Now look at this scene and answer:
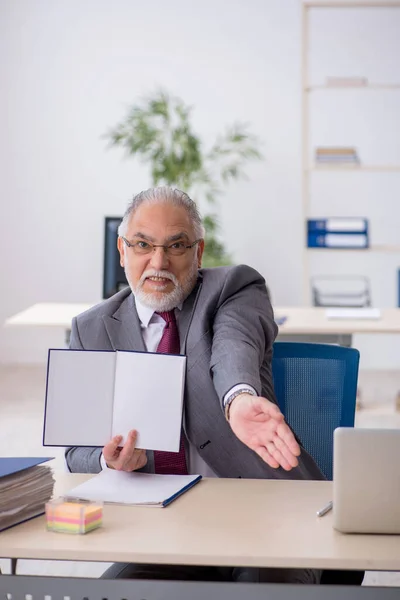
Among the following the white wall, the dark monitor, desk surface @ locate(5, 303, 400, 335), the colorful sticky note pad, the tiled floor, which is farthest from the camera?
the white wall

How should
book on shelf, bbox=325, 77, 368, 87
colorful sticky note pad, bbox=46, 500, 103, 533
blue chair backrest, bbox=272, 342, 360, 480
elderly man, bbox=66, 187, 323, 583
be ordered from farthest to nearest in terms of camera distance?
book on shelf, bbox=325, 77, 368, 87
blue chair backrest, bbox=272, 342, 360, 480
elderly man, bbox=66, 187, 323, 583
colorful sticky note pad, bbox=46, 500, 103, 533

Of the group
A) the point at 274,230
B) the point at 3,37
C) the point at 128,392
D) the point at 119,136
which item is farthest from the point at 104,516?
the point at 3,37

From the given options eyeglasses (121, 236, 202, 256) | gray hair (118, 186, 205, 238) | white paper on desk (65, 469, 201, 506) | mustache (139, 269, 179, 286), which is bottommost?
white paper on desk (65, 469, 201, 506)

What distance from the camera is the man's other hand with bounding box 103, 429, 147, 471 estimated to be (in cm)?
183

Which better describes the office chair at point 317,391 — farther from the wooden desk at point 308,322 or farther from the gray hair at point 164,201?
the wooden desk at point 308,322

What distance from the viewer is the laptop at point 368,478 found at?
1546mm

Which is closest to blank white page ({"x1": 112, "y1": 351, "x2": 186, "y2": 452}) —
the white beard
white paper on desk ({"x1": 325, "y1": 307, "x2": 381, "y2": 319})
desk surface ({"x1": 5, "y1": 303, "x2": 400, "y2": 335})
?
the white beard

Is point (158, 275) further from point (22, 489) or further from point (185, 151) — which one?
point (185, 151)

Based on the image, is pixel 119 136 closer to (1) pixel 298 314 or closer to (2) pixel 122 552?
(1) pixel 298 314

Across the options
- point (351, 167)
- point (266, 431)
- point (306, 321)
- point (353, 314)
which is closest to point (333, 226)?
point (351, 167)

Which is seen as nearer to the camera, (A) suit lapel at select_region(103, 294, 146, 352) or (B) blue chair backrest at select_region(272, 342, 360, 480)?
(A) suit lapel at select_region(103, 294, 146, 352)

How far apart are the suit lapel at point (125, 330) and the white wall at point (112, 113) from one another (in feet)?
17.2

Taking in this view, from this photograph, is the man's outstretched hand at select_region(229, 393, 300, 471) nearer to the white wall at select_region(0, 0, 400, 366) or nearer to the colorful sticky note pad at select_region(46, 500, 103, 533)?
Answer: the colorful sticky note pad at select_region(46, 500, 103, 533)

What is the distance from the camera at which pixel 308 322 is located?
183 inches
